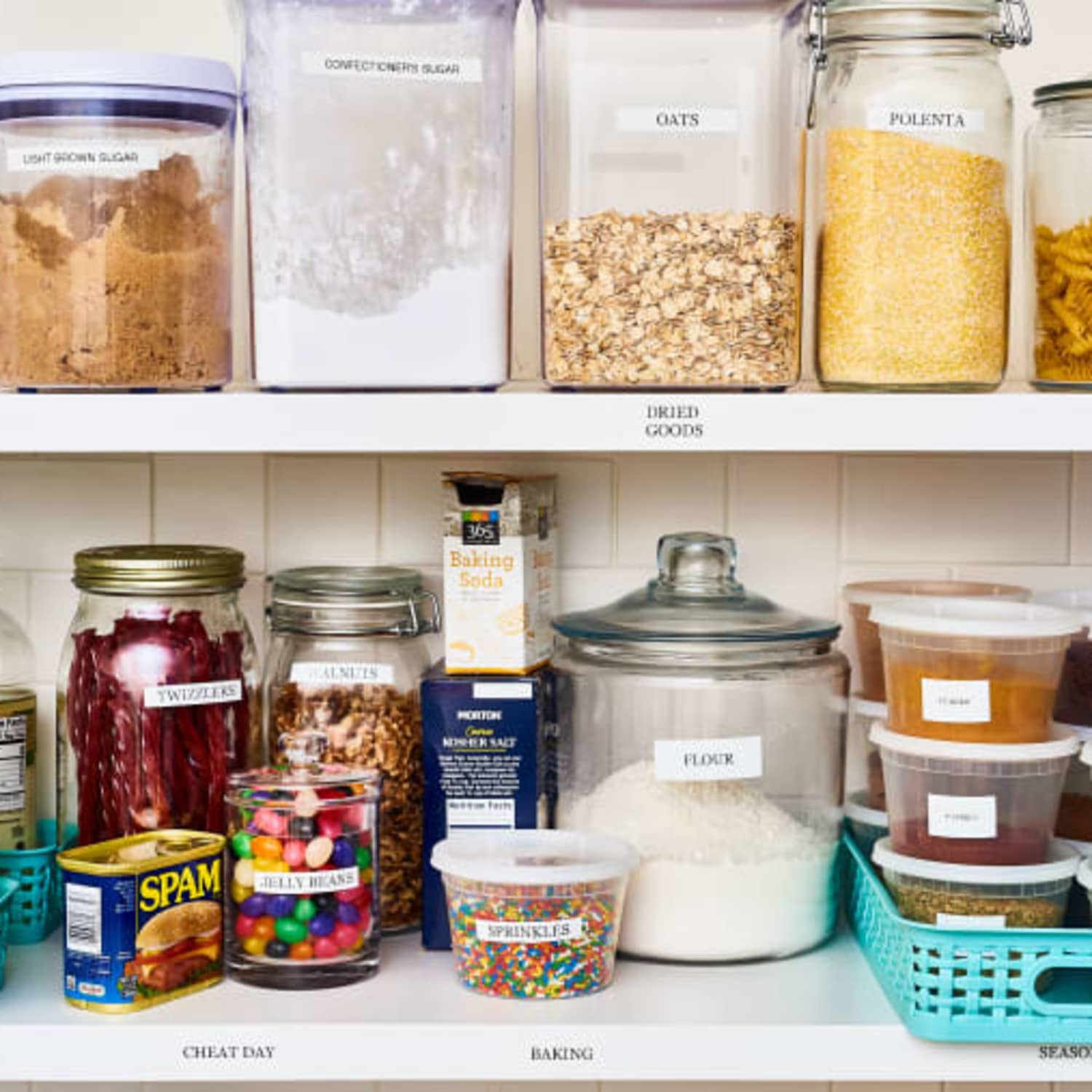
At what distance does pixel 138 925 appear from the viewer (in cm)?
121

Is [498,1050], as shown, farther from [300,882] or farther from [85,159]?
[85,159]

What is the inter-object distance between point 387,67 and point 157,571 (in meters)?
0.42

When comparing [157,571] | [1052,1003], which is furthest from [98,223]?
[1052,1003]

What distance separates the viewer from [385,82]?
3.84 feet

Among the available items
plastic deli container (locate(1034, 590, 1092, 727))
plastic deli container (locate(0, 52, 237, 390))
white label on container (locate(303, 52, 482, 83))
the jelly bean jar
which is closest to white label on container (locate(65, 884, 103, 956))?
the jelly bean jar

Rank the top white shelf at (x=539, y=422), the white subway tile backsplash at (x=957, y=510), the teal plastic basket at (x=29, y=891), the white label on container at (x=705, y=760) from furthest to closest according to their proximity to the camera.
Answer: the white subway tile backsplash at (x=957, y=510)
the teal plastic basket at (x=29, y=891)
the white label on container at (x=705, y=760)
the top white shelf at (x=539, y=422)

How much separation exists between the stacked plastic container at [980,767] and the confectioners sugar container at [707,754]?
102 millimetres

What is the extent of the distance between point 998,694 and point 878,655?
0.20 m

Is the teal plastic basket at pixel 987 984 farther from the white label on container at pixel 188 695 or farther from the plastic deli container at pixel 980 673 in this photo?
the white label on container at pixel 188 695

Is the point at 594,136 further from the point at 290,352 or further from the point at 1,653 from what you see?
the point at 1,653

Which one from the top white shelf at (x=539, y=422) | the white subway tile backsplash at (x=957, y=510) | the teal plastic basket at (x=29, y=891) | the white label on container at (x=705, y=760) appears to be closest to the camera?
the top white shelf at (x=539, y=422)

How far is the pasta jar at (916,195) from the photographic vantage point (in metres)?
1.18

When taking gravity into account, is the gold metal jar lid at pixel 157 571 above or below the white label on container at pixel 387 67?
below

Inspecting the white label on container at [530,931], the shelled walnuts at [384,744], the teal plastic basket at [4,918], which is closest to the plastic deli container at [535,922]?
the white label on container at [530,931]
